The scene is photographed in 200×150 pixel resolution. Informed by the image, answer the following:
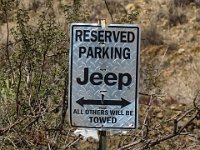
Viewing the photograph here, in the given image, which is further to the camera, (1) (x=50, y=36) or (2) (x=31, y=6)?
(2) (x=31, y=6)

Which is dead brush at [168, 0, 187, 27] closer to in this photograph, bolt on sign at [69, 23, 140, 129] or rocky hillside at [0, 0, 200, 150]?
rocky hillside at [0, 0, 200, 150]

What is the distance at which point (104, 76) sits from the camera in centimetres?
338

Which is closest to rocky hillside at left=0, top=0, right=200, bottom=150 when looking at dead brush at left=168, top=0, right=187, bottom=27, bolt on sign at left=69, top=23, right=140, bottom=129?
bolt on sign at left=69, top=23, right=140, bottom=129

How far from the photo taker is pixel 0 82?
17.1 ft

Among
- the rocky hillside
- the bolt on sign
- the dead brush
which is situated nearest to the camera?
the bolt on sign

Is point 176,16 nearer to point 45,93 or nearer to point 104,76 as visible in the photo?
point 45,93

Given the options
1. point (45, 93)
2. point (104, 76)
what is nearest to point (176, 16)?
point (45, 93)

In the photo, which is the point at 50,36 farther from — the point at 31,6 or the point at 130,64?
the point at 31,6

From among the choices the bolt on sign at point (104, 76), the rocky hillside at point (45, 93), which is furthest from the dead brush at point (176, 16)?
the bolt on sign at point (104, 76)

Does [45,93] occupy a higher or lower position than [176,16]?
lower

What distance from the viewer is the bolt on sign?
337 centimetres

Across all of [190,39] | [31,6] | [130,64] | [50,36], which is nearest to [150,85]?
[50,36]

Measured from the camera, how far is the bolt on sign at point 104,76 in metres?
3.37

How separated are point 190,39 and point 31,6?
3314 mm
